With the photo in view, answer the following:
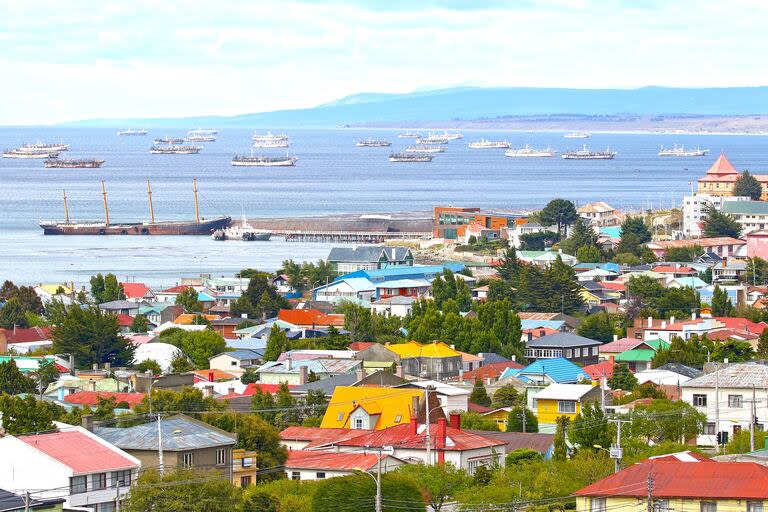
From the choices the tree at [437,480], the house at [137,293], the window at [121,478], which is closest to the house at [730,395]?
the tree at [437,480]

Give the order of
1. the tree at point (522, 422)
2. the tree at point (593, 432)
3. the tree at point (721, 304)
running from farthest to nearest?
the tree at point (721, 304), the tree at point (522, 422), the tree at point (593, 432)

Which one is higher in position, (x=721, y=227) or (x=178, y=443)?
(x=178, y=443)

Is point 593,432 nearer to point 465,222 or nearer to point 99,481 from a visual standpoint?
point 99,481

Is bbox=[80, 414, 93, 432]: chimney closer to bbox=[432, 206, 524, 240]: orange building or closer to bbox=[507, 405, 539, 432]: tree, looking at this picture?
bbox=[507, 405, 539, 432]: tree

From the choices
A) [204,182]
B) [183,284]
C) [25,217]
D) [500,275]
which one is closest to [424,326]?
[500,275]

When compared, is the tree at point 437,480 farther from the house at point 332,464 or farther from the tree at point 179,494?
the tree at point 179,494

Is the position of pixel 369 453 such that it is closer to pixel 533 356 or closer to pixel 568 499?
pixel 568 499

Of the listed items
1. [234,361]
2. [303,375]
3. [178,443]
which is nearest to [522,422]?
[303,375]

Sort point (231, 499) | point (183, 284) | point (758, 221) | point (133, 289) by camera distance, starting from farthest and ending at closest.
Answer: point (758, 221), point (183, 284), point (133, 289), point (231, 499)
